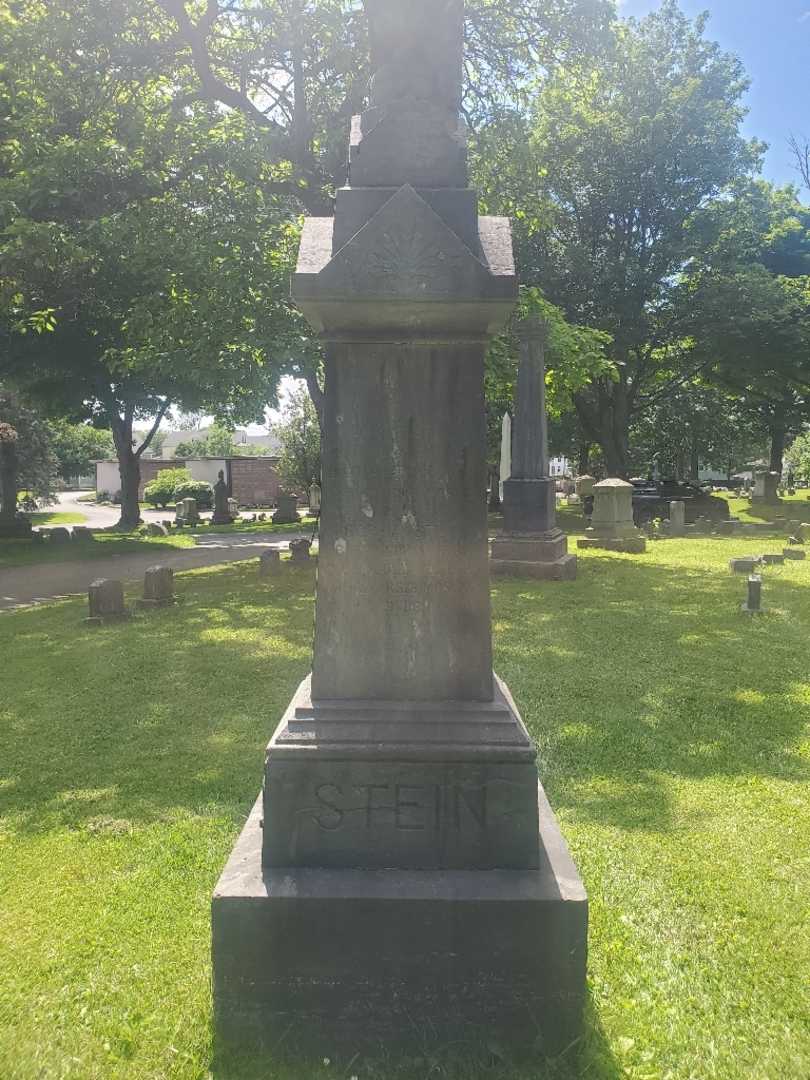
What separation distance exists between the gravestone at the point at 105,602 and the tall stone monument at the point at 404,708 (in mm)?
7156

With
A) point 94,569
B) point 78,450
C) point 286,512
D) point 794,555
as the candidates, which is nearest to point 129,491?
point 286,512

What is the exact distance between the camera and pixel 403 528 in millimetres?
2777

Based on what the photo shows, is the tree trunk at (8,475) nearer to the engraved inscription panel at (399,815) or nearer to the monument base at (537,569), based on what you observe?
the monument base at (537,569)

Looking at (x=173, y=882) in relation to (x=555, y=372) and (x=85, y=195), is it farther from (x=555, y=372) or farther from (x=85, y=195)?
(x=555, y=372)

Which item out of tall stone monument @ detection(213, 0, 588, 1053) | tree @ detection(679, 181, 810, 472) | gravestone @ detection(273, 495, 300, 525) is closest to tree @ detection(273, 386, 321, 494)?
gravestone @ detection(273, 495, 300, 525)

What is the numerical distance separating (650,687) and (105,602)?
6.79m

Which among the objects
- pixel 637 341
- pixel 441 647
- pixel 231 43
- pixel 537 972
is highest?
pixel 231 43

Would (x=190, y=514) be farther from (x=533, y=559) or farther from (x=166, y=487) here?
(x=533, y=559)

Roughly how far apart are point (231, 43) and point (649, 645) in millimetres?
11925

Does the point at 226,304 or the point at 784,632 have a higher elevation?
the point at 226,304

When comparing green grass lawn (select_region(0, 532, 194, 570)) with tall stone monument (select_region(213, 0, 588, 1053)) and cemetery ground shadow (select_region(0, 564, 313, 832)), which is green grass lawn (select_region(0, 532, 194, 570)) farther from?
tall stone monument (select_region(213, 0, 588, 1053))

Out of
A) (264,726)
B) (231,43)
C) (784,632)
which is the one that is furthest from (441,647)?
(231,43)

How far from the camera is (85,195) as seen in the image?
460 inches

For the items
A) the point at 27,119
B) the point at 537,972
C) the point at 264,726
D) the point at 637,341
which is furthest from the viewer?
the point at 637,341
